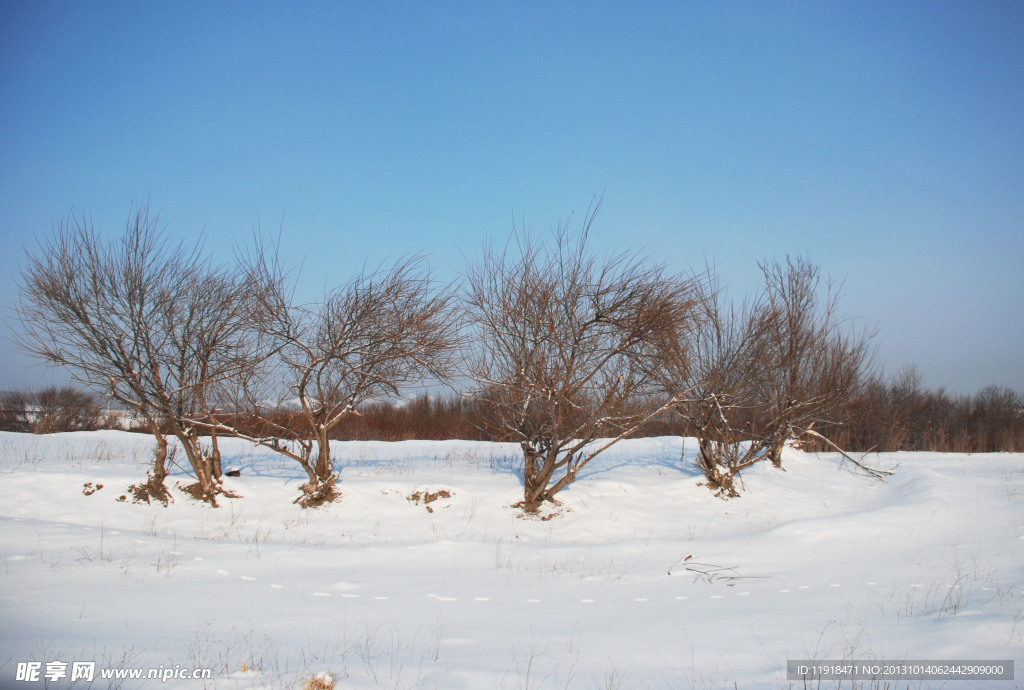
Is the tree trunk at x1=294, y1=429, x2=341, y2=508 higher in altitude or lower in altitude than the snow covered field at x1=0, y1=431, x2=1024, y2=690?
higher

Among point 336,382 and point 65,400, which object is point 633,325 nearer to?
point 336,382

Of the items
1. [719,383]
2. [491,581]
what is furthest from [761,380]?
[491,581]

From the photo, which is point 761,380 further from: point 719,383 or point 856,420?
point 856,420

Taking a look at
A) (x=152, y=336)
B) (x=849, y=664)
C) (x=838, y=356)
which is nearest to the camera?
(x=849, y=664)

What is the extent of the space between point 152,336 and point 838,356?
15.5 meters

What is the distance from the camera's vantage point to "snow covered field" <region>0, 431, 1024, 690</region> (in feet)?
14.3

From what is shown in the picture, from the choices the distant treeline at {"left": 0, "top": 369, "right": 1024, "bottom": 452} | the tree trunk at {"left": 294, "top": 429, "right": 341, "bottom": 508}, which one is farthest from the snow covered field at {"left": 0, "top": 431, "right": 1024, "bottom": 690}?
the distant treeline at {"left": 0, "top": 369, "right": 1024, "bottom": 452}

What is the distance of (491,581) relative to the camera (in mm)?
6820

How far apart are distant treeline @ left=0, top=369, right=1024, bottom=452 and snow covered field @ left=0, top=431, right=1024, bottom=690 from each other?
412 inches

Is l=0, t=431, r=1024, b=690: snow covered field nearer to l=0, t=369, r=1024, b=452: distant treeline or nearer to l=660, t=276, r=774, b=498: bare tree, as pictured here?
l=660, t=276, r=774, b=498: bare tree

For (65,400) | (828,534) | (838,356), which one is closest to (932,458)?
(838,356)

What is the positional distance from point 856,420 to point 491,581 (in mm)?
22461

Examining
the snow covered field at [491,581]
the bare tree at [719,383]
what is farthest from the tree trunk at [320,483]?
the bare tree at [719,383]

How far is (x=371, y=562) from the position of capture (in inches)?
293
